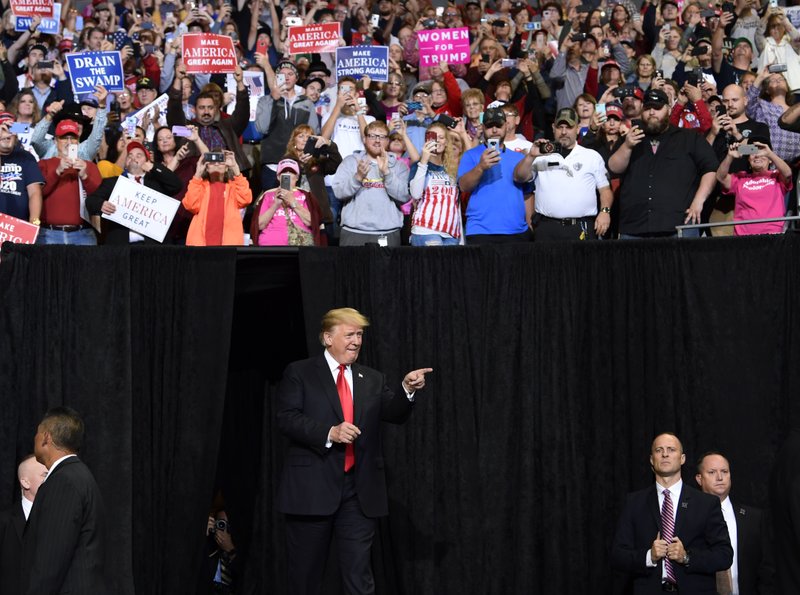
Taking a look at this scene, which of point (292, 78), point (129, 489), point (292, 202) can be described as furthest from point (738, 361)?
point (292, 78)

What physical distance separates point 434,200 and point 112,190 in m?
2.29

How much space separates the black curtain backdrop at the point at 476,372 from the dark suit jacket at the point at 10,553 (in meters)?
1.17

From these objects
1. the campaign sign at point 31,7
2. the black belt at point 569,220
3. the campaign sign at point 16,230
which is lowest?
the campaign sign at point 16,230

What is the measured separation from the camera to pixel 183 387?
8.24 m

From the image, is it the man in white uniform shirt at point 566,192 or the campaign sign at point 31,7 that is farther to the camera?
the campaign sign at point 31,7

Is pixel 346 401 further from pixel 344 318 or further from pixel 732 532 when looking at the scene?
pixel 732 532

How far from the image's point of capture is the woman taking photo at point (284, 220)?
9.41m

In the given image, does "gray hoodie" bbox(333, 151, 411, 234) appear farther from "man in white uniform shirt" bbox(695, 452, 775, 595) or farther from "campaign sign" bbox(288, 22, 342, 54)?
"campaign sign" bbox(288, 22, 342, 54)

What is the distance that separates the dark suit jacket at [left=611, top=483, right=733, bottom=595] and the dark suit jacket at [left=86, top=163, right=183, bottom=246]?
13.4 feet

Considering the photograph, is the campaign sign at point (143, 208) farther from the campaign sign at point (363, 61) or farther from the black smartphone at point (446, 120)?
the campaign sign at point (363, 61)

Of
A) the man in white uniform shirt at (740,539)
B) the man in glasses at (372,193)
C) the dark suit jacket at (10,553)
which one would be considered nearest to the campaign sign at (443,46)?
the man in glasses at (372,193)

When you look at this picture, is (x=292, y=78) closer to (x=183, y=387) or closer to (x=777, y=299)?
(x=183, y=387)

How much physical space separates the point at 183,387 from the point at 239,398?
1.08 metres

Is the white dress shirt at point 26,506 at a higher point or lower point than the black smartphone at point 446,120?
lower
